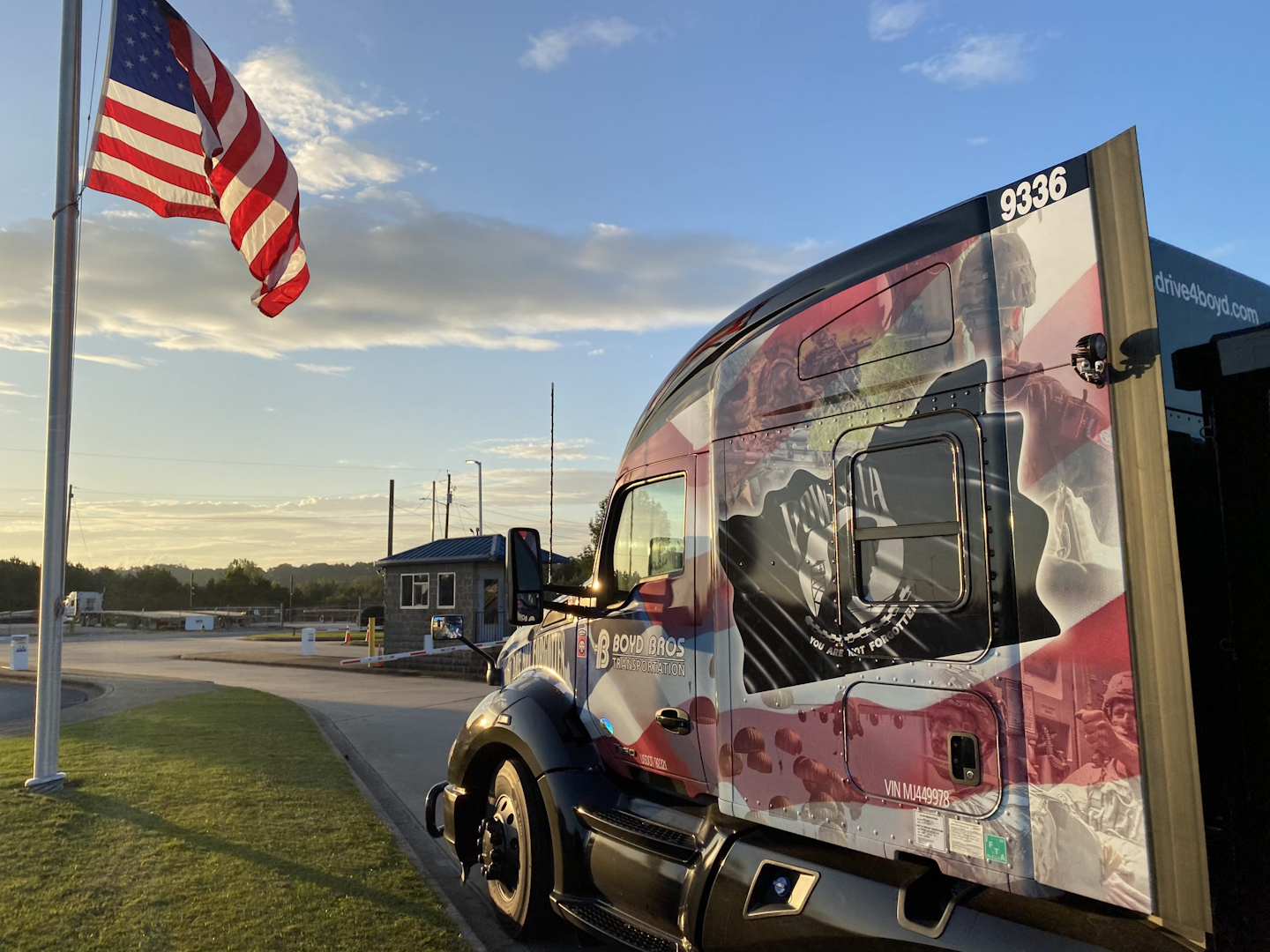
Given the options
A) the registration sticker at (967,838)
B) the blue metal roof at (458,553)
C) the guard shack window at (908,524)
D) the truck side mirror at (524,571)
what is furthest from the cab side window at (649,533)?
the blue metal roof at (458,553)

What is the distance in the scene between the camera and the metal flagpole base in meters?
7.37

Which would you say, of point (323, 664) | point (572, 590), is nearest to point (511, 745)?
point (572, 590)

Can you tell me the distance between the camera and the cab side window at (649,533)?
4152 millimetres

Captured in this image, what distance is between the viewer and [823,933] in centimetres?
297

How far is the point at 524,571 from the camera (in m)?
4.40

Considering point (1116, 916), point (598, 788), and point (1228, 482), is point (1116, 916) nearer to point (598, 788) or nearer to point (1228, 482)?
point (1228, 482)

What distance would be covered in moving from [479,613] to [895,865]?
2365 centimetres

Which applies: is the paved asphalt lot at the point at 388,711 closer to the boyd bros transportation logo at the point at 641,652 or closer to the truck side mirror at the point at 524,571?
the boyd bros transportation logo at the point at 641,652

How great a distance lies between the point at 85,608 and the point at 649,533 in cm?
7067

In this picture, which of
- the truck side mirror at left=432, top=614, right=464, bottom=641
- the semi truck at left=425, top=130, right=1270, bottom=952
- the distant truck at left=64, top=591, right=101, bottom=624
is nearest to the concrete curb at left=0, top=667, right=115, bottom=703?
the truck side mirror at left=432, top=614, right=464, bottom=641

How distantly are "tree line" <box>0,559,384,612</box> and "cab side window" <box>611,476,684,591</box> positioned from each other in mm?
73190

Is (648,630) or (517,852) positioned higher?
(648,630)

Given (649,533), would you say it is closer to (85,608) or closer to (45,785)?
(45,785)

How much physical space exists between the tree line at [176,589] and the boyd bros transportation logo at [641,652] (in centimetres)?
7314
